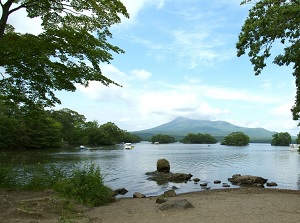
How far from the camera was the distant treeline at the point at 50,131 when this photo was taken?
68500 millimetres

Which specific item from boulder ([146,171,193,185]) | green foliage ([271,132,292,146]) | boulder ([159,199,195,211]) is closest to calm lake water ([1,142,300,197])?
boulder ([146,171,193,185])

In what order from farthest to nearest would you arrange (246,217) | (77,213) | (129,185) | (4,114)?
(4,114), (129,185), (77,213), (246,217)

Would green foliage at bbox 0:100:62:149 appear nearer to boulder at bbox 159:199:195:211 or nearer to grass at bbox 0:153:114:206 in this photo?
grass at bbox 0:153:114:206

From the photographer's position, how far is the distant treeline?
68500 mm

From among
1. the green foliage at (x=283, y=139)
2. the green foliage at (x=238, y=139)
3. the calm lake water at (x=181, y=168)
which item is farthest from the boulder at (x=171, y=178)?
the green foliage at (x=283, y=139)

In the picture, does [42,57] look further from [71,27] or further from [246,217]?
[246,217]

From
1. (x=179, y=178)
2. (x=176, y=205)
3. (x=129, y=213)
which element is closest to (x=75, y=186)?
(x=129, y=213)

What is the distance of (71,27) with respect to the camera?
9.92m

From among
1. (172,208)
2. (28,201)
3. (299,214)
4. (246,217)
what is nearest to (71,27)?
(28,201)

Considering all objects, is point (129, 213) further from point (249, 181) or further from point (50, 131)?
point (50, 131)

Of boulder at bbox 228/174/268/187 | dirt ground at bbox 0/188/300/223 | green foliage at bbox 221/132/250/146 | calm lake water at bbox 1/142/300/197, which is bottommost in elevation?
calm lake water at bbox 1/142/300/197

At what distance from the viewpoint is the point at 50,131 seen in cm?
8169

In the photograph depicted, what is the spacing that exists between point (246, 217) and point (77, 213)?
522 cm

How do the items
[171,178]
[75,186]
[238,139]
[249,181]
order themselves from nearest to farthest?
[75,186] → [249,181] → [171,178] → [238,139]
